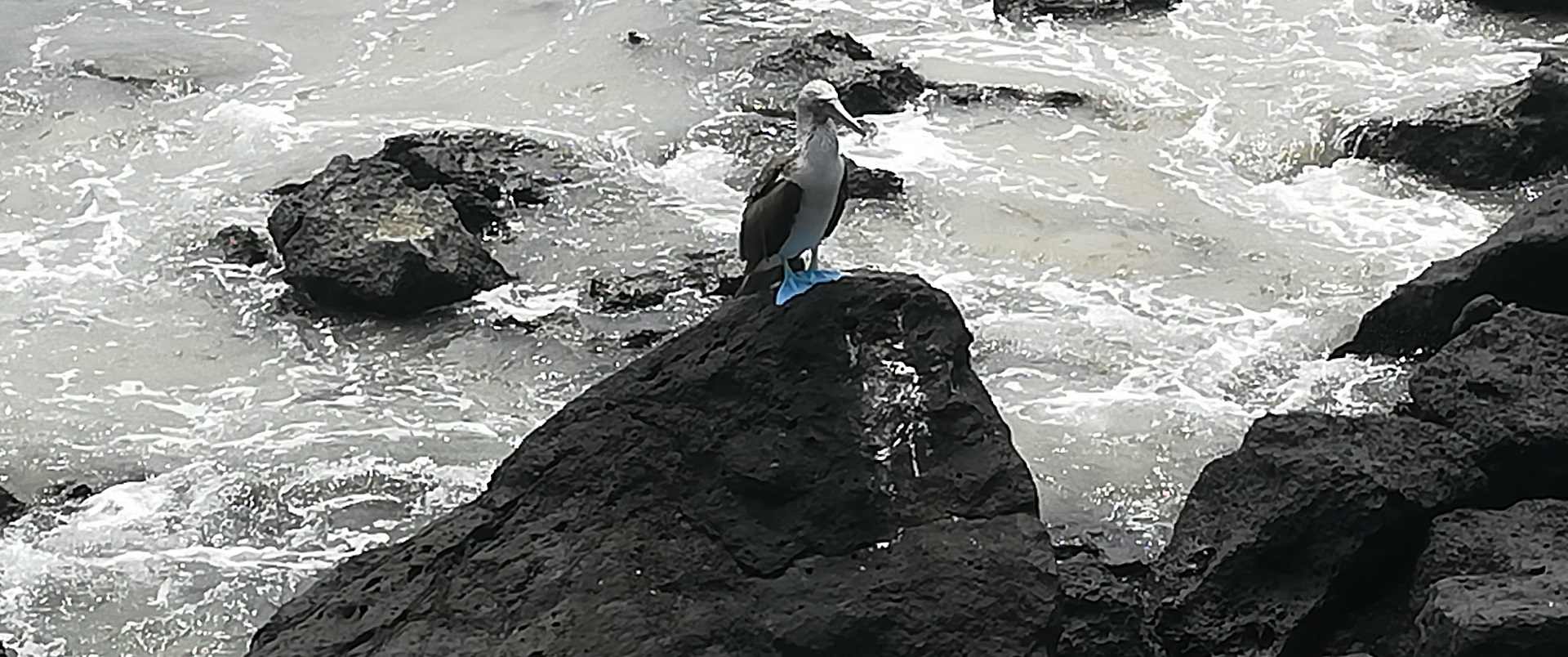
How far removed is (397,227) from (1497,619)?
269 inches

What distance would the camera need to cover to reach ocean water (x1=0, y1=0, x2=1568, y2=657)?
321 inches

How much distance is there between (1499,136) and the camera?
433 inches

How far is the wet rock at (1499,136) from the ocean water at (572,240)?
0.66ft

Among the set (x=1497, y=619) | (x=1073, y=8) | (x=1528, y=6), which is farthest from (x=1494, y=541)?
(x=1528, y=6)

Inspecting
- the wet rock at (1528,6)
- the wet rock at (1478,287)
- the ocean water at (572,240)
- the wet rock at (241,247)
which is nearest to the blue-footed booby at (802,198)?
the ocean water at (572,240)

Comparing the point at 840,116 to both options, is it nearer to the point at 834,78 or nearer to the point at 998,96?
the point at 834,78

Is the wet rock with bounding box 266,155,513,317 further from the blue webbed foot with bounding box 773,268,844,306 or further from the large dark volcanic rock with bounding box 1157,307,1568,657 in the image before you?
the large dark volcanic rock with bounding box 1157,307,1568,657

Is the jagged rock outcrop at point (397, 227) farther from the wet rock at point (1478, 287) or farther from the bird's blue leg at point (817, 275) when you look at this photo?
the wet rock at point (1478, 287)

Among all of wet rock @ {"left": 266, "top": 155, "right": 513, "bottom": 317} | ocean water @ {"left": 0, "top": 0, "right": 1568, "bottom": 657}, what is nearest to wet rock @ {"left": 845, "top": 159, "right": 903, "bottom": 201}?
ocean water @ {"left": 0, "top": 0, "right": 1568, "bottom": 657}

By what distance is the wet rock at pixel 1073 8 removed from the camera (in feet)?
47.9

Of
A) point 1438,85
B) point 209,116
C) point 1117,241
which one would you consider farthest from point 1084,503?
point 209,116

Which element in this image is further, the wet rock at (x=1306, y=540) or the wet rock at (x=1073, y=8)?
the wet rock at (x=1073, y=8)

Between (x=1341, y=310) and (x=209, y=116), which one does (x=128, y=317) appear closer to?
(x=209, y=116)

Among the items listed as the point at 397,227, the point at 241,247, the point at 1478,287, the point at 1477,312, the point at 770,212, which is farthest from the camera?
the point at 241,247
